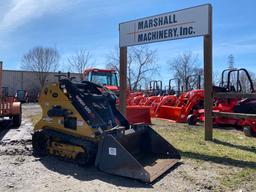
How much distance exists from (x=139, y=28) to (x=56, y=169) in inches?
208

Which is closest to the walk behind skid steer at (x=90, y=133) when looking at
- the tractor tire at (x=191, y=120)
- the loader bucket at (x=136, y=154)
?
the loader bucket at (x=136, y=154)

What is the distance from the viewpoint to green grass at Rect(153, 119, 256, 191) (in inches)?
245

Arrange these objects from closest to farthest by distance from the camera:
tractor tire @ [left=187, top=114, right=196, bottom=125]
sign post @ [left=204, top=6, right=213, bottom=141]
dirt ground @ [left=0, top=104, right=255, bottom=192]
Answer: dirt ground @ [left=0, top=104, right=255, bottom=192] → sign post @ [left=204, top=6, right=213, bottom=141] → tractor tire @ [left=187, top=114, right=196, bottom=125]

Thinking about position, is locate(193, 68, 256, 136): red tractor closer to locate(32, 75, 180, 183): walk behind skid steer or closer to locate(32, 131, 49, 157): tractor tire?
locate(32, 75, 180, 183): walk behind skid steer

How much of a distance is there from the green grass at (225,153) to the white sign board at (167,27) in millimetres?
2803

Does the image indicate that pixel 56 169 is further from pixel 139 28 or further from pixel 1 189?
pixel 139 28

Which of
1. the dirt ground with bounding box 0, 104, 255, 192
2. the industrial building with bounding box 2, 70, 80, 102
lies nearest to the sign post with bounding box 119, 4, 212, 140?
the dirt ground with bounding box 0, 104, 255, 192

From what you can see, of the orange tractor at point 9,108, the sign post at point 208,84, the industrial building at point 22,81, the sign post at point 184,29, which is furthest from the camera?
the industrial building at point 22,81

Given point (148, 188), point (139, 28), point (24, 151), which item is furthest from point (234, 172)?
point (139, 28)

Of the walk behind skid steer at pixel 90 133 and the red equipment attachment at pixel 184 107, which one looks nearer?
the walk behind skid steer at pixel 90 133

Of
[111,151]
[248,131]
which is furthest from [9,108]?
[111,151]

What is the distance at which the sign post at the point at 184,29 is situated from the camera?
9648 millimetres

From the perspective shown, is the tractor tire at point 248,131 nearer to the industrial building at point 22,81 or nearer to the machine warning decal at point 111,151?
the machine warning decal at point 111,151

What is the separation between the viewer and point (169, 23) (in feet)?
33.1
